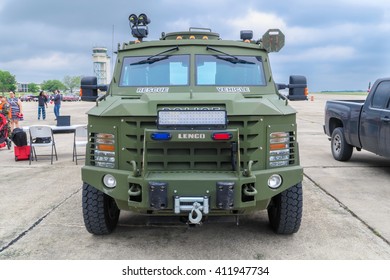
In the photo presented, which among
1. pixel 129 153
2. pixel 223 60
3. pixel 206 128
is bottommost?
pixel 129 153

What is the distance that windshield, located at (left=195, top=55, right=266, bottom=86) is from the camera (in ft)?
16.8

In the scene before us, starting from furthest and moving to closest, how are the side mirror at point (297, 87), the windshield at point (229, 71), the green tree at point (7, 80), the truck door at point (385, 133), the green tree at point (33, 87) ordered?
the green tree at point (33, 87) → the green tree at point (7, 80) → the truck door at point (385, 133) → the side mirror at point (297, 87) → the windshield at point (229, 71)

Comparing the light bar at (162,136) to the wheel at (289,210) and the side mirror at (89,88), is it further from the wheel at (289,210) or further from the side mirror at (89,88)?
the side mirror at (89,88)

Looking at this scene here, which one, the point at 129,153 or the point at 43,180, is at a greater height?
the point at 129,153

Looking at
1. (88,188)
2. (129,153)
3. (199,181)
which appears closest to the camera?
(199,181)

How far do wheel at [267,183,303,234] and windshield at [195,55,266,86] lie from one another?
148 cm

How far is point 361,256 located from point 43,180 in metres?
5.78

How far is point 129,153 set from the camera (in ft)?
13.4

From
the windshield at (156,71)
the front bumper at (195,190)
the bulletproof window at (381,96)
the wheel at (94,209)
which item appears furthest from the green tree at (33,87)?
the front bumper at (195,190)

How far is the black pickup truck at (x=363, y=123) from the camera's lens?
7.62 metres

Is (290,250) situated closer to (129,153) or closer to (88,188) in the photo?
(129,153)

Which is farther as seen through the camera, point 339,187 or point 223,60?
point 339,187

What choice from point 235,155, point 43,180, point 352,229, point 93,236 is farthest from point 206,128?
point 43,180

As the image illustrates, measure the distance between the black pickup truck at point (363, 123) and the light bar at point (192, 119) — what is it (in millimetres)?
4731
